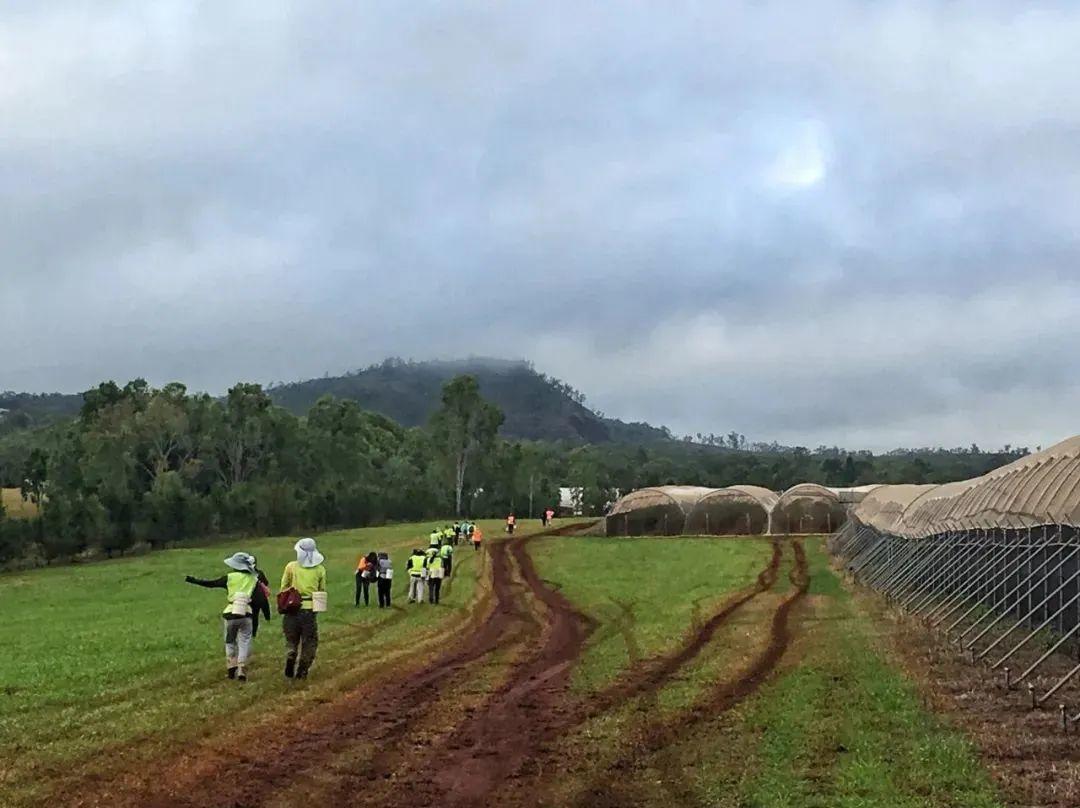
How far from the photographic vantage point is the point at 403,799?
942cm

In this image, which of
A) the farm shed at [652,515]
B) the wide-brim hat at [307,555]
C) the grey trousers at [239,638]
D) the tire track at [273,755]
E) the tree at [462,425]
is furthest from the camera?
the tree at [462,425]

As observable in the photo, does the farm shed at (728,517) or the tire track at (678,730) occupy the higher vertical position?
the farm shed at (728,517)

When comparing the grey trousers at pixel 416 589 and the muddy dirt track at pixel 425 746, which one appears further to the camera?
the grey trousers at pixel 416 589

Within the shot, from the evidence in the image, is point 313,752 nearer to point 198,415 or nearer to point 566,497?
point 198,415

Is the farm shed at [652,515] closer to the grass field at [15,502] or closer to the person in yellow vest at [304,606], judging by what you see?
the person in yellow vest at [304,606]

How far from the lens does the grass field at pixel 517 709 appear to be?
9.87 m

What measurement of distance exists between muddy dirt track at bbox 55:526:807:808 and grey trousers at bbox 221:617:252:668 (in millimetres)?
1950

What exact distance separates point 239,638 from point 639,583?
19064 millimetres

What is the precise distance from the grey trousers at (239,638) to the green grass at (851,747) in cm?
706

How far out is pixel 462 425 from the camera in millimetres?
106062

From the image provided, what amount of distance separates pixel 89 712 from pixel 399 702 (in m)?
3.69

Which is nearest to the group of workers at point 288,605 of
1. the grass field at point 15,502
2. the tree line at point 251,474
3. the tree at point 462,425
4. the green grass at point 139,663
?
the green grass at point 139,663

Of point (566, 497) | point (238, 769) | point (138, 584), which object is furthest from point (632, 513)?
point (566, 497)

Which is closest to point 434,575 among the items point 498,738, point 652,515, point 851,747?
point 498,738
